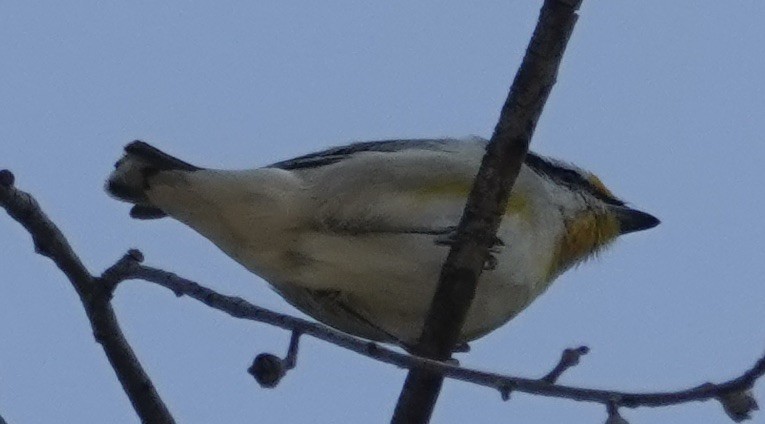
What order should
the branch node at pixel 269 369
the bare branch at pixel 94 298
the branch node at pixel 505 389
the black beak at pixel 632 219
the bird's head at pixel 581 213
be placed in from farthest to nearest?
the black beak at pixel 632 219
the bird's head at pixel 581 213
the bare branch at pixel 94 298
the branch node at pixel 269 369
the branch node at pixel 505 389

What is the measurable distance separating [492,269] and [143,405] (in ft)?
5.59

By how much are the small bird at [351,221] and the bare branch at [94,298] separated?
127cm

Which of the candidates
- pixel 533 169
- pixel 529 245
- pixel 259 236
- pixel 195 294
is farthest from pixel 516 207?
pixel 195 294

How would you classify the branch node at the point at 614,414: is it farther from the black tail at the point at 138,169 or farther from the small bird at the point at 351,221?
the black tail at the point at 138,169

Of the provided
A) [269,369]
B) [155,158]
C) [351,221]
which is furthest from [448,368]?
[155,158]

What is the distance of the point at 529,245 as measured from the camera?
4.85 meters

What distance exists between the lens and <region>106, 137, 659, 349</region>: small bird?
467 cm

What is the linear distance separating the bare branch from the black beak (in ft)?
10.3

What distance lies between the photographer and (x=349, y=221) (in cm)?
470

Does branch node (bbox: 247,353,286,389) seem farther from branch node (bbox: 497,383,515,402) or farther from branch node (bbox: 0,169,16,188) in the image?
branch node (bbox: 0,169,16,188)

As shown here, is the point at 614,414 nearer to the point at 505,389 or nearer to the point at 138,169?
the point at 505,389

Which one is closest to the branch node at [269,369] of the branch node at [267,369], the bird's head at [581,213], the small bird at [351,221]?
the branch node at [267,369]

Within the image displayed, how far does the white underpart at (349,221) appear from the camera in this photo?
4.67m

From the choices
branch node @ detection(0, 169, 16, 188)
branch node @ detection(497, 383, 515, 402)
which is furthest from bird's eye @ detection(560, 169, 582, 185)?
branch node @ detection(0, 169, 16, 188)
